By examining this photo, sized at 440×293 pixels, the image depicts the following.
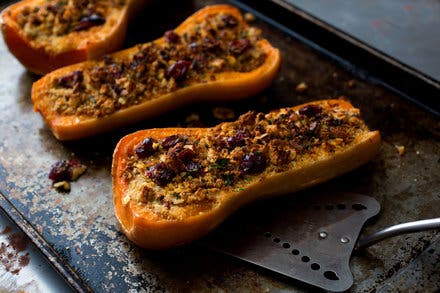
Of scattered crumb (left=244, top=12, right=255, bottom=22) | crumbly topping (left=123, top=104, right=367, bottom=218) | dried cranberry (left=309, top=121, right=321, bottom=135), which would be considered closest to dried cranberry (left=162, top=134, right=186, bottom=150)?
crumbly topping (left=123, top=104, right=367, bottom=218)

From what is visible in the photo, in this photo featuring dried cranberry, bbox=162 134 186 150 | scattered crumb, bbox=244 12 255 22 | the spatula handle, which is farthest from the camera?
scattered crumb, bbox=244 12 255 22

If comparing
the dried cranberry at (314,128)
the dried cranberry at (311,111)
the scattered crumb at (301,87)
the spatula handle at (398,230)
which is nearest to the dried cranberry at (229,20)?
the scattered crumb at (301,87)

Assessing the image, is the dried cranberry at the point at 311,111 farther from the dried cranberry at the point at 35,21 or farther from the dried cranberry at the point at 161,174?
the dried cranberry at the point at 35,21

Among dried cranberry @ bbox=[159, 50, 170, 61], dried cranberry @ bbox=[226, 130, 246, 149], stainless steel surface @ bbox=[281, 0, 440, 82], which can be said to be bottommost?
stainless steel surface @ bbox=[281, 0, 440, 82]

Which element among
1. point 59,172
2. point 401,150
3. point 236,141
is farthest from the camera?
point 401,150

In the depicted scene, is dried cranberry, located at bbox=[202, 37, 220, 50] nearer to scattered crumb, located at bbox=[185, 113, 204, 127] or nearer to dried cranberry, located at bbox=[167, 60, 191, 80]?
dried cranberry, located at bbox=[167, 60, 191, 80]

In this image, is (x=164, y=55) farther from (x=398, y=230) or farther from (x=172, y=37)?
(x=398, y=230)

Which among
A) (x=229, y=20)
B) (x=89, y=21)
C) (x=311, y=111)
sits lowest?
(x=311, y=111)

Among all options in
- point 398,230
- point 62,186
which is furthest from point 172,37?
point 398,230
